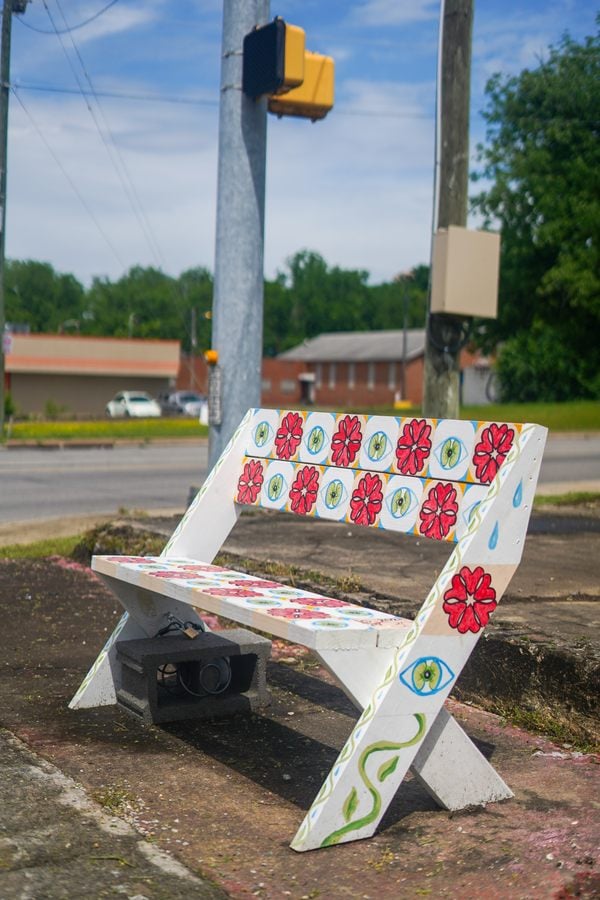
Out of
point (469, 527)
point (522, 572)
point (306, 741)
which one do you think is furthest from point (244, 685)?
point (522, 572)

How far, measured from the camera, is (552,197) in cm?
1611

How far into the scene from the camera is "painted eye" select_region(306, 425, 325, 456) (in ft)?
14.9

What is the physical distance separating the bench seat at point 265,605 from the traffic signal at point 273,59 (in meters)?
4.20

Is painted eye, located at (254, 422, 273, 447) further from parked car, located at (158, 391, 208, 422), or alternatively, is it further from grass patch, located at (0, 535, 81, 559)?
parked car, located at (158, 391, 208, 422)

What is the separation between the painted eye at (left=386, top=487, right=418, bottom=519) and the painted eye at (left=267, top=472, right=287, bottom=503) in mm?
699

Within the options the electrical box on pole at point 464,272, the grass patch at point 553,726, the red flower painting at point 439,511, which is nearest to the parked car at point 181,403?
the electrical box on pole at point 464,272

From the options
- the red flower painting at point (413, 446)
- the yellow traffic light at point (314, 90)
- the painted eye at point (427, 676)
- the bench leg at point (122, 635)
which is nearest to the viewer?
the painted eye at point (427, 676)

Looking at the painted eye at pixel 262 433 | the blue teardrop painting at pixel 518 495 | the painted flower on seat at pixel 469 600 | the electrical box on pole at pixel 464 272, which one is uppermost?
the electrical box on pole at pixel 464 272

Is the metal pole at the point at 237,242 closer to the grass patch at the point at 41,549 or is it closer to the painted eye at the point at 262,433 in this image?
the grass patch at the point at 41,549

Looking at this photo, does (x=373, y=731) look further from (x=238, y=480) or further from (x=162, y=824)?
(x=238, y=480)

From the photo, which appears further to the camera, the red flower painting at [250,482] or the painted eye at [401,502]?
the red flower painting at [250,482]

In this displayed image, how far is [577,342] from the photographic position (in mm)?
16422

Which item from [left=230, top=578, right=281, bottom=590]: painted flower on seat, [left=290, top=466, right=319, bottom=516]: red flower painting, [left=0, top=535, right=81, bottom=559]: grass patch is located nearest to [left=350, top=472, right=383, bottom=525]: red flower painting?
[left=290, top=466, right=319, bottom=516]: red flower painting

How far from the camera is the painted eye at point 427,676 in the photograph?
11.2 feet
